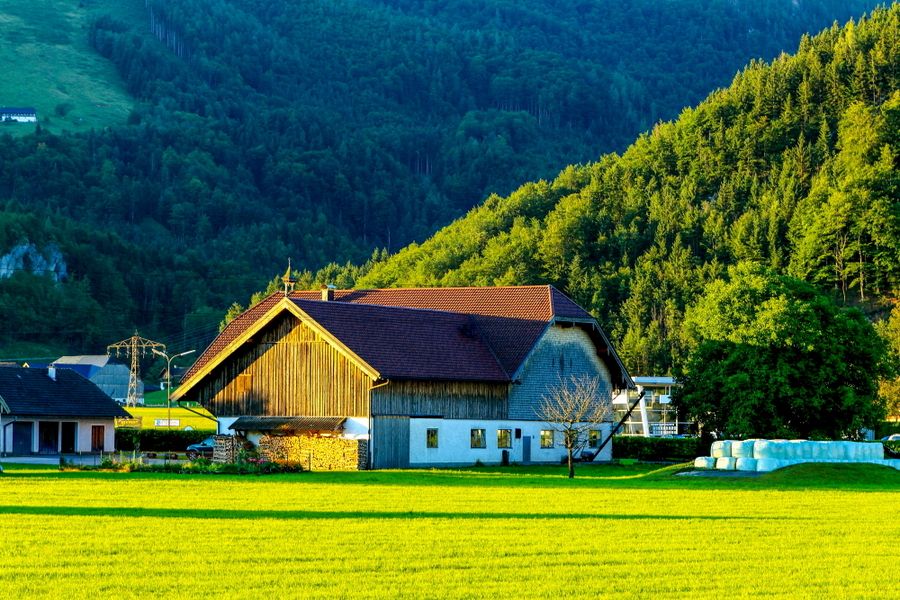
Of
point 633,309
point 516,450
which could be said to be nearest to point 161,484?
point 516,450

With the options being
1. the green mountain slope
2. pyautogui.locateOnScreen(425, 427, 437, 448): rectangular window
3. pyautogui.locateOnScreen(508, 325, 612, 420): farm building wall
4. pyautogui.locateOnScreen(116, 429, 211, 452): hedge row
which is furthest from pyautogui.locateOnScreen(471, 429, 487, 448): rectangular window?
the green mountain slope

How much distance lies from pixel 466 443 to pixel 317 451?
775 centimetres

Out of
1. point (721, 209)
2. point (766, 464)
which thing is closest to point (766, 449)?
point (766, 464)

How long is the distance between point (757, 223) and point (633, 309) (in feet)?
50.7

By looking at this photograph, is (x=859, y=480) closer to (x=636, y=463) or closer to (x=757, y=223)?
(x=636, y=463)

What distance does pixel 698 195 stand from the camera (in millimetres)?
170000

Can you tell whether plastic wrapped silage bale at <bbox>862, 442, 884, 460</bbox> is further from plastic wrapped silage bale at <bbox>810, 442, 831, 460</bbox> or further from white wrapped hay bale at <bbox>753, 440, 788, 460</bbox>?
white wrapped hay bale at <bbox>753, 440, 788, 460</bbox>

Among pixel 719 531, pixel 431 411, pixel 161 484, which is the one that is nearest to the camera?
pixel 719 531

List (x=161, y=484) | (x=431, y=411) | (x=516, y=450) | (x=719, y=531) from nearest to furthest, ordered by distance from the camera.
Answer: (x=719, y=531), (x=161, y=484), (x=431, y=411), (x=516, y=450)

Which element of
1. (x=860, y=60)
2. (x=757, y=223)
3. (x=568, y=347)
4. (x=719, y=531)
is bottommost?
(x=719, y=531)

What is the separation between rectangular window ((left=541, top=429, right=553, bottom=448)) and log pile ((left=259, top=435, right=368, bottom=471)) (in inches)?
495

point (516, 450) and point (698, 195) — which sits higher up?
point (698, 195)

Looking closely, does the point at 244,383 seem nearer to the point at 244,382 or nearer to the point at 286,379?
the point at 244,382

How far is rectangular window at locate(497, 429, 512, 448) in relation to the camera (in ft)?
224
